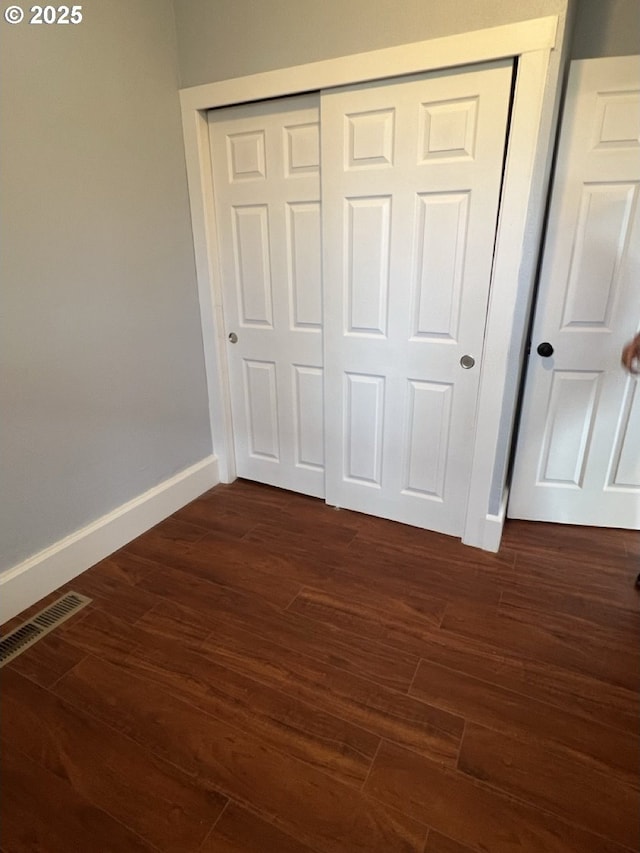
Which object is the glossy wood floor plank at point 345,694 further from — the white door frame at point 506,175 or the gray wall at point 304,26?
the gray wall at point 304,26

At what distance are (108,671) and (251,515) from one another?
107 centimetres

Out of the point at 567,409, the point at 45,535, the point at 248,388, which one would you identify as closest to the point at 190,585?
the point at 45,535

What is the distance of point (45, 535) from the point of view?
6.25 ft

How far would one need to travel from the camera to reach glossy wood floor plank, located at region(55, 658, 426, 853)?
114 centimetres

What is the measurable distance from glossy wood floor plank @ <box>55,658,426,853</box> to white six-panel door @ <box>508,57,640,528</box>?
1.65 meters

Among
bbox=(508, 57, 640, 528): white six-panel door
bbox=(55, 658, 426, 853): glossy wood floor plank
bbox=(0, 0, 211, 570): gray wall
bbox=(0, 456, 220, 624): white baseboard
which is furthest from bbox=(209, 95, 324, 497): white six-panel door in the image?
bbox=(55, 658, 426, 853): glossy wood floor plank

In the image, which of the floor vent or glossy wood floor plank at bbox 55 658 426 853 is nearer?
glossy wood floor plank at bbox 55 658 426 853

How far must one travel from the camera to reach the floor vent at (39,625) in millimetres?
1668

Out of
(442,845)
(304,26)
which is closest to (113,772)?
(442,845)

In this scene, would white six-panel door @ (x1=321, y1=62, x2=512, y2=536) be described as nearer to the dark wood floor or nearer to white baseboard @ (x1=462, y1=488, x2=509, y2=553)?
white baseboard @ (x1=462, y1=488, x2=509, y2=553)

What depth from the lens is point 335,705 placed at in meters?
1.46

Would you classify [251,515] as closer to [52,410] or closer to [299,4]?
[52,410]

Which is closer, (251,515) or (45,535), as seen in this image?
(45,535)

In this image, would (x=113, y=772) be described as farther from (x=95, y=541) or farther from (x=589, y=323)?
(x=589, y=323)
